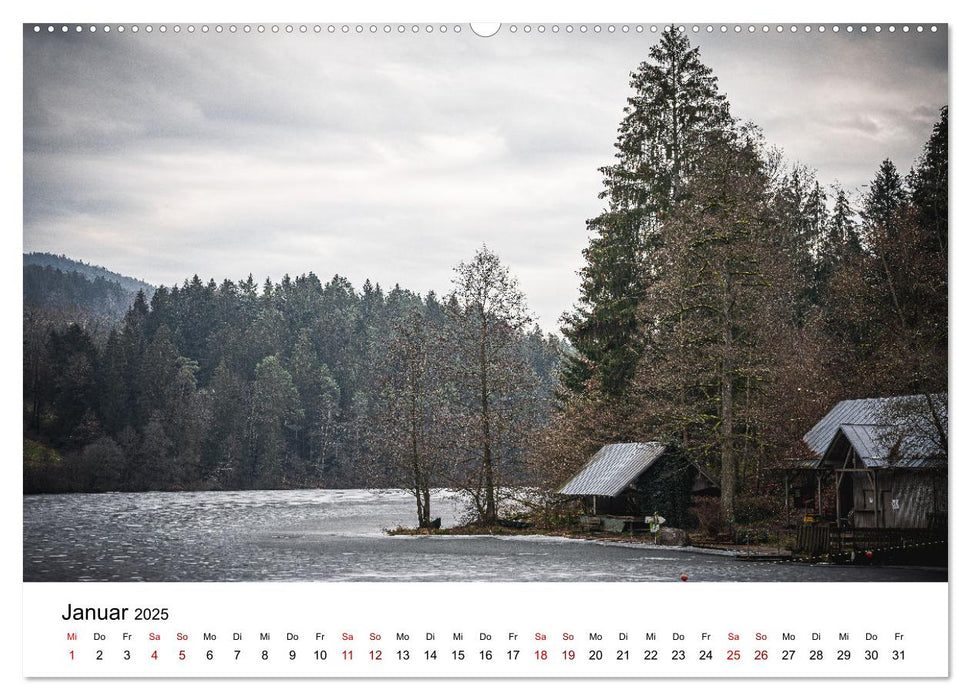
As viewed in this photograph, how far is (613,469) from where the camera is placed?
28922 mm

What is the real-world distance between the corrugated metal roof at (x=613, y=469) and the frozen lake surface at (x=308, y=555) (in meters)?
1.88

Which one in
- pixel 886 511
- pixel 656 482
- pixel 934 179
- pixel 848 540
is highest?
pixel 934 179

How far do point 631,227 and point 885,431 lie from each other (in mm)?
15791

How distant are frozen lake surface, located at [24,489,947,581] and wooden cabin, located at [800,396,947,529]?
140 cm

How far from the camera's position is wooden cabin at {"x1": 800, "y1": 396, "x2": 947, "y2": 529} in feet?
41.4

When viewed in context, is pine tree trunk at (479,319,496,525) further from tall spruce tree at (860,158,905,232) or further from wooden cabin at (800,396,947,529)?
tall spruce tree at (860,158,905,232)

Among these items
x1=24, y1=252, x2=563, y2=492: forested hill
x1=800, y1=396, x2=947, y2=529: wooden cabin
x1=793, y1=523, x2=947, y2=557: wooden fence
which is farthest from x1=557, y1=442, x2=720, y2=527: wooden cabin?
x1=793, y1=523, x2=947, y2=557: wooden fence

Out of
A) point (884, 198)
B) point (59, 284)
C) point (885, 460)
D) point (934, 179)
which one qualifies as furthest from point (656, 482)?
point (59, 284)

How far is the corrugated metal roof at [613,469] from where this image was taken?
2797cm
